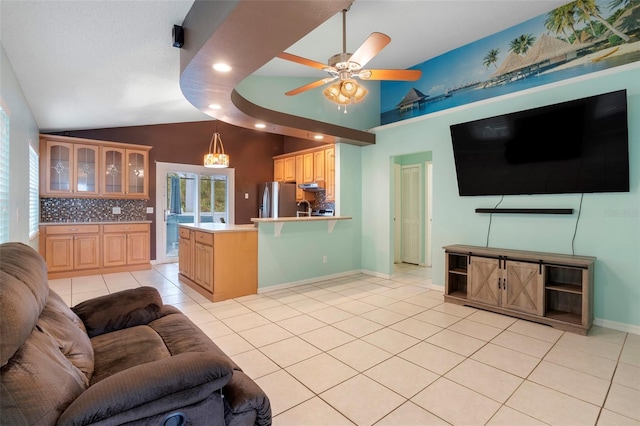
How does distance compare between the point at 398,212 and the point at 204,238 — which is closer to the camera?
the point at 204,238

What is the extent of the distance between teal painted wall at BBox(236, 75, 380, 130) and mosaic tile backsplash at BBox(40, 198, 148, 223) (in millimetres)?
3516

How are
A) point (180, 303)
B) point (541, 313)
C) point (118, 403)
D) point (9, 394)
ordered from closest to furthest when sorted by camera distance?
point (9, 394)
point (118, 403)
point (541, 313)
point (180, 303)

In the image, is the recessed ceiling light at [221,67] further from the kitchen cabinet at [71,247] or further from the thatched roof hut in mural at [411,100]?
the kitchen cabinet at [71,247]

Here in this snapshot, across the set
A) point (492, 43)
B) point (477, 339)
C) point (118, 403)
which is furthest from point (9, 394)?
point (492, 43)

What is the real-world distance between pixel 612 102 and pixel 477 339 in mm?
2632

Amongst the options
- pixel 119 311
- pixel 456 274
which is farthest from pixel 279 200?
pixel 119 311

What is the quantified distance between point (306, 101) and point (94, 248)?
4.47 meters

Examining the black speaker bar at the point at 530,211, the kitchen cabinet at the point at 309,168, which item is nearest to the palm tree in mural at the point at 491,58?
the black speaker bar at the point at 530,211

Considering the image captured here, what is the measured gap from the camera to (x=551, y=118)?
133 inches

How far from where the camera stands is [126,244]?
5734mm

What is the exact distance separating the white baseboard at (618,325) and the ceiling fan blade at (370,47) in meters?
3.54

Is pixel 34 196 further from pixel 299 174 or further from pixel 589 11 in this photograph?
pixel 589 11

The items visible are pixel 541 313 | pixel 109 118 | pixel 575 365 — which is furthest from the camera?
pixel 109 118

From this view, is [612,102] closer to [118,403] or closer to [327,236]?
[327,236]
